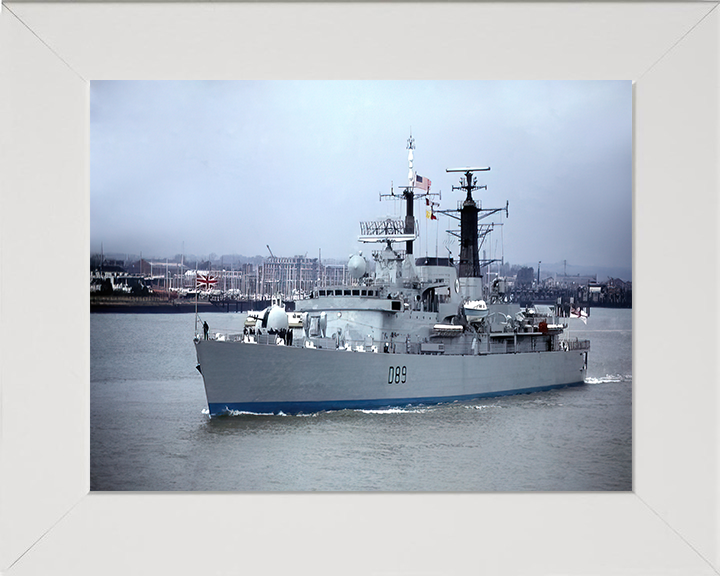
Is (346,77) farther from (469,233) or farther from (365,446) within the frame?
(469,233)

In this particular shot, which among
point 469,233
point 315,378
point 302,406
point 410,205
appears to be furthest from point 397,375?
point 469,233

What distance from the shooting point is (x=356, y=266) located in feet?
43.7

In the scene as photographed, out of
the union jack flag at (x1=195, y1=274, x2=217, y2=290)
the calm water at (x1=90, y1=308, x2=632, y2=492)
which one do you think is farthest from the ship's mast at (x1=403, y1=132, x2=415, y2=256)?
the union jack flag at (x1=195, y1=274, x2=217, y2=290)

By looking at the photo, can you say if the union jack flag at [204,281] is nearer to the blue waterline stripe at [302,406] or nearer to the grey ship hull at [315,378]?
the grey ship hull at [315,378]

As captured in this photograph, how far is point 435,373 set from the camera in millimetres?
13094

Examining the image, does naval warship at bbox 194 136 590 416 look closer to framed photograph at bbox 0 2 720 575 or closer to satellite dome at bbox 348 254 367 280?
satellite dome at bbox 348 254 367 280

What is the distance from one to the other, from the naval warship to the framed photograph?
18.2 feet

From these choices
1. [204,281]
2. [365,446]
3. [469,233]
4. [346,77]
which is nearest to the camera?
[346,77]

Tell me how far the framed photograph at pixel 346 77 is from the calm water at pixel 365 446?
10.0 ft

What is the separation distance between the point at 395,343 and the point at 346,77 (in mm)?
8242

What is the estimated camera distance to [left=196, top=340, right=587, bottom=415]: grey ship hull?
36.0 feet

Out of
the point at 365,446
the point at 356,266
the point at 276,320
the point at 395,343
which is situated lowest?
the point at 365,446

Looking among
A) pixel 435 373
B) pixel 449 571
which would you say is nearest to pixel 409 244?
pixel 435 373
